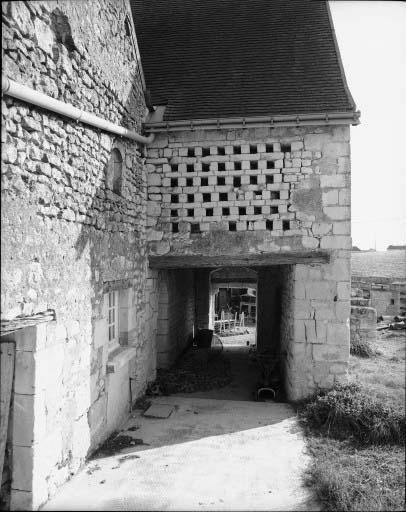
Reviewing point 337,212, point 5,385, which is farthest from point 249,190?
point 5,385

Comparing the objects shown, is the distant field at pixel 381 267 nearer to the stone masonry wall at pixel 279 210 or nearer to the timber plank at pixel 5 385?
the stone masonry wall at pixel 279 210

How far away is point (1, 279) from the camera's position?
3.30 m

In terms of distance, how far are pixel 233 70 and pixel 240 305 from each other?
1566cm

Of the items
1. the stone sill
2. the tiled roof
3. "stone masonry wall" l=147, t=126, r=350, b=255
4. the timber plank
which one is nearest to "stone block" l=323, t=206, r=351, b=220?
"stone masonry wall" l=147, t=126, r=350, b=255

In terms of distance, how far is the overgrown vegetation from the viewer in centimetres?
402

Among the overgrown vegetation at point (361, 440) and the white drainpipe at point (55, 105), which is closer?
the white drainpipe at point (55, 105)

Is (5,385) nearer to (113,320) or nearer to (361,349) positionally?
(113,320)

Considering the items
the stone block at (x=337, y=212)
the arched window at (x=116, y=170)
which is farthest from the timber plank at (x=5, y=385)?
the stone block at (x=337, y=212)

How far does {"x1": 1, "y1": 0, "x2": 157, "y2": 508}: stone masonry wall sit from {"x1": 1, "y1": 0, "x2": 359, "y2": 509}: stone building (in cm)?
2

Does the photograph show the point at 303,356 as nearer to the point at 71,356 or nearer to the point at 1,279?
the point at 71,356

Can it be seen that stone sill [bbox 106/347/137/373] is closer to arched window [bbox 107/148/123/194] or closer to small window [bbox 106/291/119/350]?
small window [bbox 106/291/119/350]

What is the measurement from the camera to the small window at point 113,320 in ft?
19.7

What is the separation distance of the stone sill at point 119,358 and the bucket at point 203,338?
16.5 feet

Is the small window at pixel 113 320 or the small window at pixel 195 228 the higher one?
the small window at pixel 195 228
